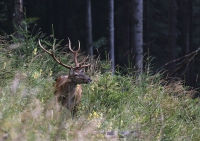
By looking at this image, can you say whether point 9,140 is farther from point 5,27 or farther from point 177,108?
point 5,27

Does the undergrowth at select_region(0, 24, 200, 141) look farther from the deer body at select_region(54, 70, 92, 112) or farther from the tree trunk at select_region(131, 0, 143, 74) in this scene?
the tree trunk at select_region(131, 0, 143, 74)

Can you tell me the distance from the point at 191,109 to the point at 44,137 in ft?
17.2

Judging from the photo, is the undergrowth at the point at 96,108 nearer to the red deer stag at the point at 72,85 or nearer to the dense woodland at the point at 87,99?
the dense woodland at the point at 87,99

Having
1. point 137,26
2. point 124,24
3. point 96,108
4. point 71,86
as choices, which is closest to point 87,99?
point 71,86

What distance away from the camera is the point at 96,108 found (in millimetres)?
8727

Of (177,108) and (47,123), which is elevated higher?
(47,123)

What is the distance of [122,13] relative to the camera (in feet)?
108

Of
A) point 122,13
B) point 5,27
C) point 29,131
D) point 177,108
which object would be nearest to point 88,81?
point 177,108

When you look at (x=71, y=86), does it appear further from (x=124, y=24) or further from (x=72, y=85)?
(x=124, y=24)

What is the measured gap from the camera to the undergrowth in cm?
576

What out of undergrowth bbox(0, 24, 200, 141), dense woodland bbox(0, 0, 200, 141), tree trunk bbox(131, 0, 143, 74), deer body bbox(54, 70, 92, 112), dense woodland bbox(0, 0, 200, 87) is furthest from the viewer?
dense woodland bbox(0, 0, 200, 87)

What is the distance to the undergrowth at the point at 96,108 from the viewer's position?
576 centimetres

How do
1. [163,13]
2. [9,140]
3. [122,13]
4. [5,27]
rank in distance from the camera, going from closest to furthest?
[9,140] → [5,27] → [122,13] → [163,13]

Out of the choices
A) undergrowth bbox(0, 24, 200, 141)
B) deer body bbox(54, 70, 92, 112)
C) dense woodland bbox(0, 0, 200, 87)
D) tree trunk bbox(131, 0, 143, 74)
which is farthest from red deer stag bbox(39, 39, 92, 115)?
dense woodland bbox(0, 0, 200, 87)
